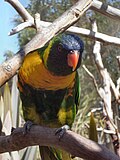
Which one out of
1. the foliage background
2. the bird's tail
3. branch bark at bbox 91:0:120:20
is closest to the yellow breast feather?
the bird's tail

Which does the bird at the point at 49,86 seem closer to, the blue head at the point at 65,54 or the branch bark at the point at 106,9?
the blue head at the point at 65,54

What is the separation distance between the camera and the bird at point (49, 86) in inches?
29.4

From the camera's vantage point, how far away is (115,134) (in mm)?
1076

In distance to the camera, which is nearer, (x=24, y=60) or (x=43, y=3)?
(x=24, y=60)

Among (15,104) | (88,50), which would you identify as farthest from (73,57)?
(88,50)

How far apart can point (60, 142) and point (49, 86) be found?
28 cm

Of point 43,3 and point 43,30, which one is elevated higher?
point 43,3

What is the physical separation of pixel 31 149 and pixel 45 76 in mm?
295

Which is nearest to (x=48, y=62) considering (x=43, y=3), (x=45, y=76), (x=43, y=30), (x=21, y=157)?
(x=45, y=76)

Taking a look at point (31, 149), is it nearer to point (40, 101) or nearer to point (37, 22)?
point (40, 101)

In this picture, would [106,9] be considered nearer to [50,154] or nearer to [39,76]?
[39,76]

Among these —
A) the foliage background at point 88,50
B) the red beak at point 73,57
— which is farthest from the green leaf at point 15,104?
the foliage background at point 88,50

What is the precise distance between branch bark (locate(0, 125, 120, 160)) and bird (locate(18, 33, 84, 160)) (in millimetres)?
Result: 172

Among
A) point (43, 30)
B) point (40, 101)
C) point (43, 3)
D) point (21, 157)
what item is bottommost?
point (21, 157)
